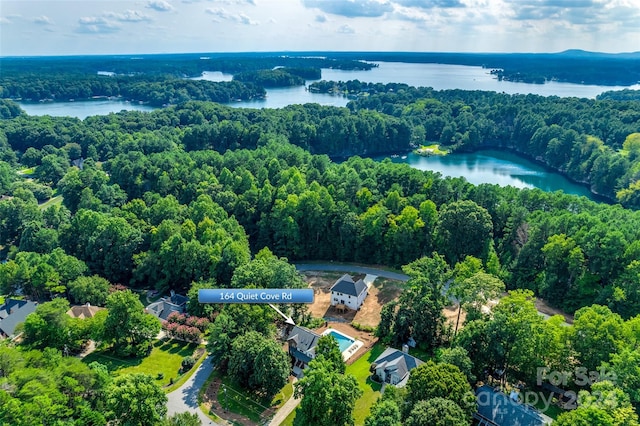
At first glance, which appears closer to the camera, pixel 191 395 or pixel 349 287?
pixel 191 395

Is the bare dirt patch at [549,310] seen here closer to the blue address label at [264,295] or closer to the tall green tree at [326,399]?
the blue address label at [264,295]

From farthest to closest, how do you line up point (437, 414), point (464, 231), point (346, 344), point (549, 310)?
point (464, 231), point (549, 310), point (346, 344), point (437, 414)

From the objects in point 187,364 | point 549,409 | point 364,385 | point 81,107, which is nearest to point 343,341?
point 364,385

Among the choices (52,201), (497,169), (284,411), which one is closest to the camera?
(284,411)

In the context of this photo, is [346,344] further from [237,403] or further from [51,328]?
[51,328]

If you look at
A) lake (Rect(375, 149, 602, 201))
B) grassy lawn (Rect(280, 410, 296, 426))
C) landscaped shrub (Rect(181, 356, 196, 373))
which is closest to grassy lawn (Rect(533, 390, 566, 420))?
grassy lawn (Rect(280, 410, 296, 426))

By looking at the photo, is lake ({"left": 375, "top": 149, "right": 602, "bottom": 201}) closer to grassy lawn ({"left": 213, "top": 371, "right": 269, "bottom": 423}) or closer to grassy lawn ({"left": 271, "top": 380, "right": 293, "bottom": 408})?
grassy lawn ({"left": 271, "top": 380, "right": 293, "bottom": 408})

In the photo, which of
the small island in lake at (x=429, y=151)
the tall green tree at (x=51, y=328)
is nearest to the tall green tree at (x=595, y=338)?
the tall green tree at (x=51, y=328)
